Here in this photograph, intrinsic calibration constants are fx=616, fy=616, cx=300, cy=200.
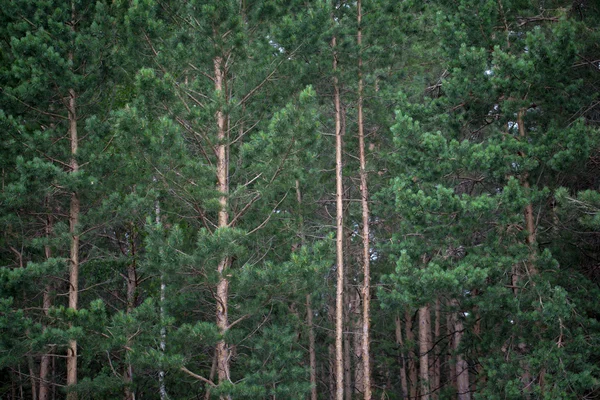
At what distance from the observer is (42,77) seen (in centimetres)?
919

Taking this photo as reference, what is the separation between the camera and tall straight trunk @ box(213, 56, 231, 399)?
9.19 metres

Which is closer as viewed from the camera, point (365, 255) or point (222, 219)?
point (222, 219)

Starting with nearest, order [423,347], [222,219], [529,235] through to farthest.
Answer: [529,235] → [222,219] → [423,347]

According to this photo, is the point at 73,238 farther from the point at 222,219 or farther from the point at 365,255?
the point at 365,255

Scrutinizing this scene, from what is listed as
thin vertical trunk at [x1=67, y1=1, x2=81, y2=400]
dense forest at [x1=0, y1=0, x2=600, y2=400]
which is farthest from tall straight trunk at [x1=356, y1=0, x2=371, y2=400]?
thin vertical trunk at [x1=67, y1=1, x2=81, y2=400]

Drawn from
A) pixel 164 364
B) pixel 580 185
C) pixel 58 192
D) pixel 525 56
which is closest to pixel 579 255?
pixel 580 185

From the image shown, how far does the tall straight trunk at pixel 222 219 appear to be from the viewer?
9.19 m

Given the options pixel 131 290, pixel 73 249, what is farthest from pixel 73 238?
pixel 131 290

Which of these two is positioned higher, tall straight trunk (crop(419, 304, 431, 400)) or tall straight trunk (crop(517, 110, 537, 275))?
tall straight trunk (crop(517, 110, 537, 275))

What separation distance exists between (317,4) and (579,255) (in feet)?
19.6

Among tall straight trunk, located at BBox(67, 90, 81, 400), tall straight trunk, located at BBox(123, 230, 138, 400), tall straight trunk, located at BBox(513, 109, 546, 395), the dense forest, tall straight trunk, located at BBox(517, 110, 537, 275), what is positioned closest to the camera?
the dense forest

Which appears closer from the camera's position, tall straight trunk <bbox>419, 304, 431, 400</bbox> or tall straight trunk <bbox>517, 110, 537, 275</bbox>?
tall straight trunk <bbox>517, 110, 537, 275</bbox>

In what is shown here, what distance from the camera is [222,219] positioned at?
970cm

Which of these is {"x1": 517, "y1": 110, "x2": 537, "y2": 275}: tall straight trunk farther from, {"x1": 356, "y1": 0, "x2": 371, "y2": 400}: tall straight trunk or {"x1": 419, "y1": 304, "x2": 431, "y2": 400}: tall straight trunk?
{"x1": 419, "y1": 304, "x2": 431, "y2": 400}: tall straight trunk
